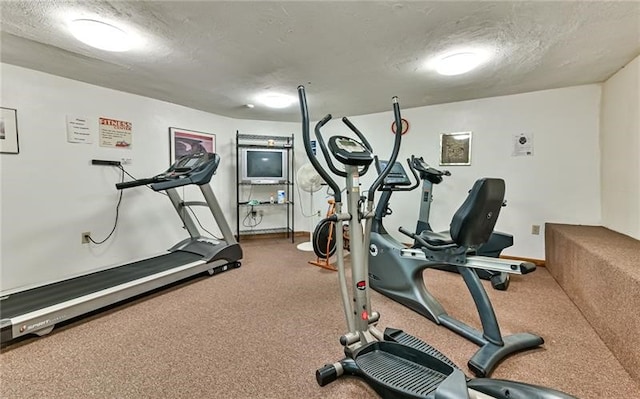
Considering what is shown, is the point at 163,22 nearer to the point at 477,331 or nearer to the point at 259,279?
the point at 259,279

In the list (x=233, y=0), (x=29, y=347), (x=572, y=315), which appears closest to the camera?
(x=233, y=0)

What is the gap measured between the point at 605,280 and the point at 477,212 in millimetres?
1018

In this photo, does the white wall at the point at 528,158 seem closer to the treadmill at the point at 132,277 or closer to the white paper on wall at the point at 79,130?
the treadmill at the point at 132,277

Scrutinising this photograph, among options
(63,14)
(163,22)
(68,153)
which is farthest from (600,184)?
(68,153)

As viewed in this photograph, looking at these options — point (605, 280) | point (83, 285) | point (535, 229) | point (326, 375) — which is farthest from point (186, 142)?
point (535, 229)

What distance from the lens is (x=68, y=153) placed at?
293 cm

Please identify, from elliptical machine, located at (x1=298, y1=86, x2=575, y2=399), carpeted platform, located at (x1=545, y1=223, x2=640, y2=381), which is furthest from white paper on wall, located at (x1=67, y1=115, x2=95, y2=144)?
carpeted platform, located at (x1=545, y1=223, x2=640, y2=381)

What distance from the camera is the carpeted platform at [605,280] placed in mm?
1560

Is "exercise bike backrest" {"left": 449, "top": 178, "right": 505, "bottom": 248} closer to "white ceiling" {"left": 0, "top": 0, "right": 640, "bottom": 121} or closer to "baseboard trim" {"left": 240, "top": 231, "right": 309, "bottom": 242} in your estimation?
"white ceiling" {"left": 0, "top": 0, "right": 640, "bottom": 121}

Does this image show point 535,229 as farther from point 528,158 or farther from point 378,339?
point 378,339

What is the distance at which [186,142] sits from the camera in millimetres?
4047

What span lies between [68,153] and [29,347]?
1920mm

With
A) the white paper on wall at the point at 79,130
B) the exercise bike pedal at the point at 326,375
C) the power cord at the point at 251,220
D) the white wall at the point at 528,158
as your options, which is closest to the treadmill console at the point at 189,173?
the white paper on wall at the point at 79,130

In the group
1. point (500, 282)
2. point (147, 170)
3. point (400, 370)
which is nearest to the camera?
point (400, 370)
